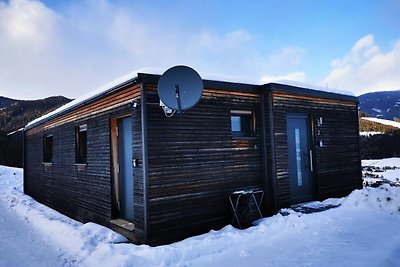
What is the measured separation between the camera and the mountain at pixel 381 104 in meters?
59.7

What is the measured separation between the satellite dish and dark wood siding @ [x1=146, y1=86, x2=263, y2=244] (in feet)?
1.66

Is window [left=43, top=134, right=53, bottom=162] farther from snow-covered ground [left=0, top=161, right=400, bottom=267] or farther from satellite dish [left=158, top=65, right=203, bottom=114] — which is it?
satellite dish [left=158, top=65, right=203, bottom=114]

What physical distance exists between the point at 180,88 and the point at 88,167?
414 centimetres

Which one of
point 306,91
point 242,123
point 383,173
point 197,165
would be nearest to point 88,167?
point 197,165

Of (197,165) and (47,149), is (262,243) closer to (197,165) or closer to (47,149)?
(197,165)

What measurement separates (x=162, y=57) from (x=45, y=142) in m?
8.36

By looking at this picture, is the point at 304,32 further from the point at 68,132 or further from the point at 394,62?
the point at 394,62

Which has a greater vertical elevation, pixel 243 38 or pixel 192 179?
pixel 243 38

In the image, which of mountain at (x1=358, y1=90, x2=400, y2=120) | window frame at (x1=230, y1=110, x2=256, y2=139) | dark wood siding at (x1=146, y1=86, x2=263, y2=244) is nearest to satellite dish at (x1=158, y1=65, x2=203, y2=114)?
dark wood siding at (x1=146, y1=86, x2=263, y2=244)

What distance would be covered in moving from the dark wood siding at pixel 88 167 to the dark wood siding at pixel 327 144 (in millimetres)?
3709

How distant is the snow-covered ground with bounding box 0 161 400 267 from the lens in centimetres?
456

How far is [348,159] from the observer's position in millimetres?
9359

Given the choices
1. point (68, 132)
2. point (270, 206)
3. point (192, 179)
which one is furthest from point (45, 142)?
point (270, 206)

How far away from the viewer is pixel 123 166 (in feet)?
22.7
